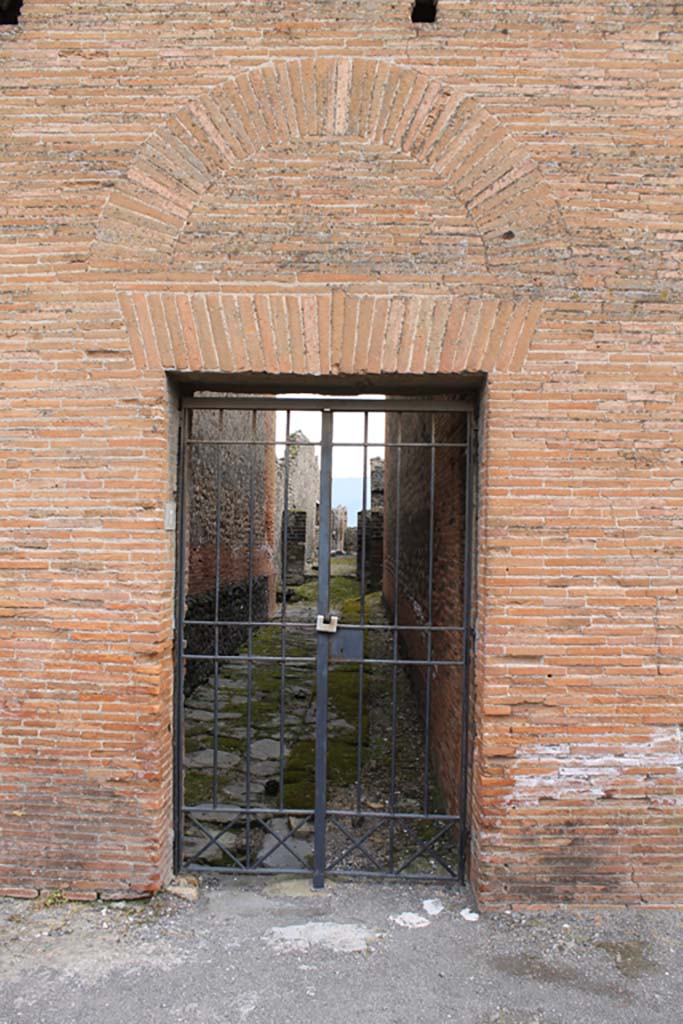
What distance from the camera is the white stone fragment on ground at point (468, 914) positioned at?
11.7ft

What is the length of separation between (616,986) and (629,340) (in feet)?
10.5

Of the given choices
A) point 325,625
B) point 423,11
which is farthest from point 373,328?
point 423,11

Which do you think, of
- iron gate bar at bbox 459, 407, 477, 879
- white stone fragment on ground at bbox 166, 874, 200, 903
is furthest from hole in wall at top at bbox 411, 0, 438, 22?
white stone fragment on ground at bbox 166, 874, 200, 903

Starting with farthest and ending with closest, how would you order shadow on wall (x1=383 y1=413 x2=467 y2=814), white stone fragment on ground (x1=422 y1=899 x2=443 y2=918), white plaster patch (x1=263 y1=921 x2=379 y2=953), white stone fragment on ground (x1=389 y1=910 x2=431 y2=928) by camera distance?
shadow on wall (x1=383 y1=413 x2=467 y2=814)
white stone fragment on ground (x1=422 y1=899 x2=443 y2=918)
white stone fragment on ground (x1=389 y1=910 x2=431 y2=928)
white plaster patch (x1=263 y1=921 x2=379 y2=953)

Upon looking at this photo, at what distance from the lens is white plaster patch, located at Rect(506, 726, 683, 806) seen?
3.56m

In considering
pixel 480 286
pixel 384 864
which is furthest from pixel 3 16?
pixel 384 864

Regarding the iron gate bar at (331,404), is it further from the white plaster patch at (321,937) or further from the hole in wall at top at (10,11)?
the white plaster patch at (321,937)

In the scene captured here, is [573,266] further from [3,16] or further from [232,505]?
[232,505]

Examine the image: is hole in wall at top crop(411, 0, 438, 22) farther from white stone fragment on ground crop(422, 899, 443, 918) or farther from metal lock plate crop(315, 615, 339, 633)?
white stone fragment on ground crop(422, 899, 443, 918)

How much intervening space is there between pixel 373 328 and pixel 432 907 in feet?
10.6

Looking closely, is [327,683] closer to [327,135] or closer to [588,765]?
[588,765]

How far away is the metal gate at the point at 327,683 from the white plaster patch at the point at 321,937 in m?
0.40

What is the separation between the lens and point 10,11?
153 inches

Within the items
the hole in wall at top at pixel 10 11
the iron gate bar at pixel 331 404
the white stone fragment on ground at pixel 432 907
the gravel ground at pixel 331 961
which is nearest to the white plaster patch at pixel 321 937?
the gravel ground at pixel 331 961
